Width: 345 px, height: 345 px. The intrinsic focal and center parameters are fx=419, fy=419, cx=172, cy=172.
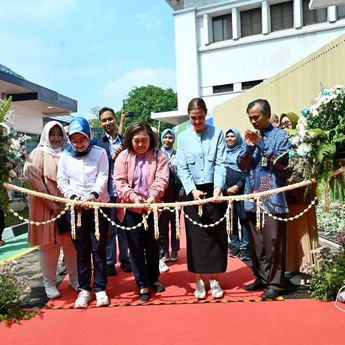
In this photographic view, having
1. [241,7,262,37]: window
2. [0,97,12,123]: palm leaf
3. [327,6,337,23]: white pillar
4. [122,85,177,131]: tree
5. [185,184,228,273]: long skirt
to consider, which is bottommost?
[185,184,228,273]: long skirt

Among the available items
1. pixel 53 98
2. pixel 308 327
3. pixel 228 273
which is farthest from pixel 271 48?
pixel 308 327

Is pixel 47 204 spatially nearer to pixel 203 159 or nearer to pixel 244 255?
pixel 203 159

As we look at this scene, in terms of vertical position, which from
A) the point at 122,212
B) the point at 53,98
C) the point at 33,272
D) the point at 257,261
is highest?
the point at 53,98

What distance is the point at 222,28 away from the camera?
21.2 meters

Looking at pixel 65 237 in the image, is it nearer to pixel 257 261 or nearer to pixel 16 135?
pixel 16 135

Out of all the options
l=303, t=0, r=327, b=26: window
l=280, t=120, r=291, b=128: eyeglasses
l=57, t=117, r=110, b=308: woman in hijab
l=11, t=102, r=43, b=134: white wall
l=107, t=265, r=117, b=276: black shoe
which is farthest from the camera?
l=303, t=0, r=327, b=26: window

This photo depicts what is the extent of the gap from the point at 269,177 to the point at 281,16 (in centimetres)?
1820

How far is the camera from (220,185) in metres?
3.71

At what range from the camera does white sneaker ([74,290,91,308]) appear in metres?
3.68

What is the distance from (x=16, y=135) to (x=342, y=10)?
18181mm

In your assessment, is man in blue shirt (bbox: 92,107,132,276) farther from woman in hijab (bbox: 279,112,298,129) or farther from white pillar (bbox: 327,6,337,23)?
white pillar (bbox: 327,6,337,23)

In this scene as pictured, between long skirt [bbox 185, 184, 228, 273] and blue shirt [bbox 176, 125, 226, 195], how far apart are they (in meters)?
0.10

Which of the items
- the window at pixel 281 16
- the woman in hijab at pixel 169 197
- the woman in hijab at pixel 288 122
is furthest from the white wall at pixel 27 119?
the window at pixel 281 16

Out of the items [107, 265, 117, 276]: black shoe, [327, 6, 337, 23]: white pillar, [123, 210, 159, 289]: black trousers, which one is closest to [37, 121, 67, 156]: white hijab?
[123, 210, 159, 289]: black trousers
